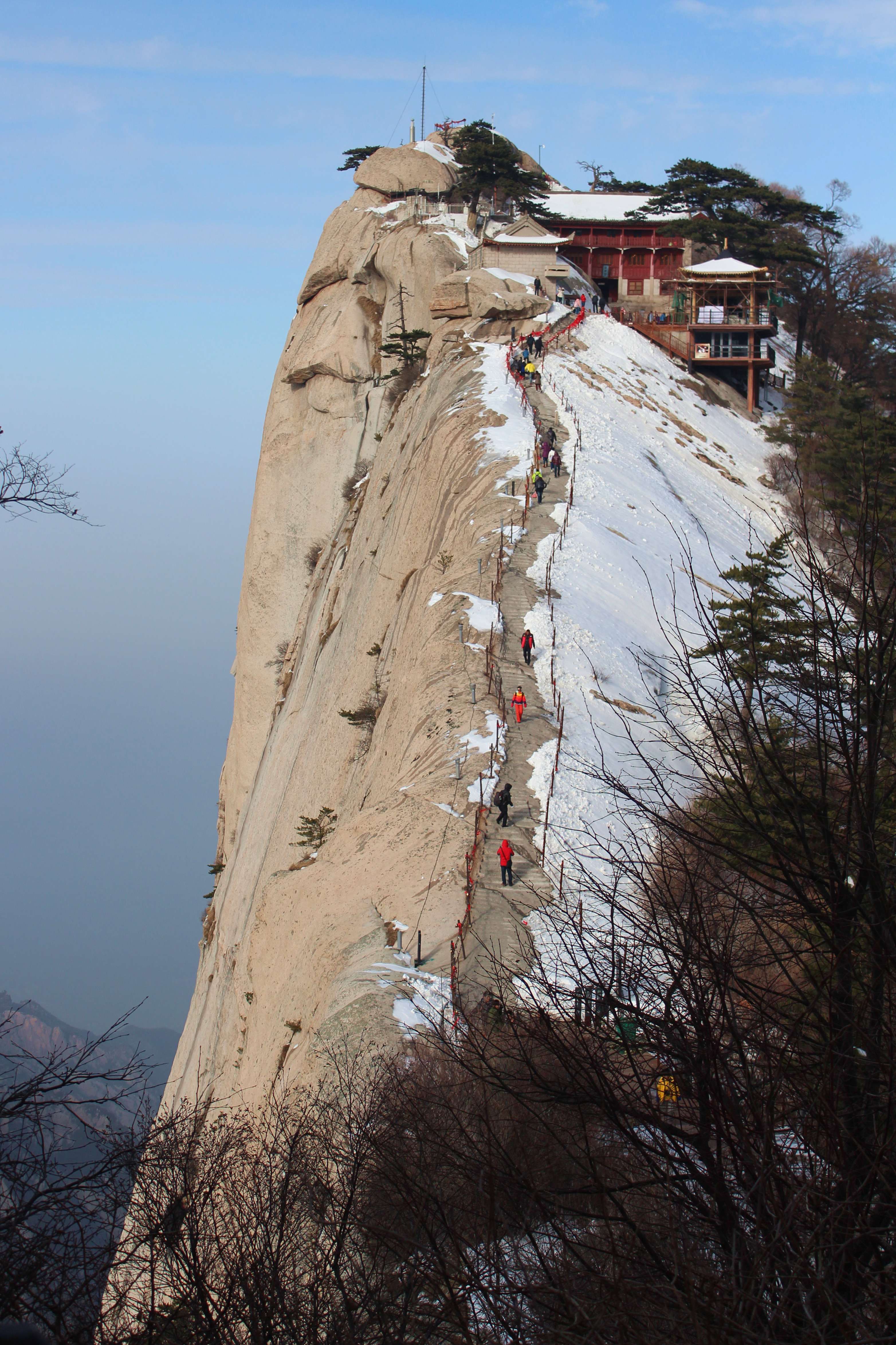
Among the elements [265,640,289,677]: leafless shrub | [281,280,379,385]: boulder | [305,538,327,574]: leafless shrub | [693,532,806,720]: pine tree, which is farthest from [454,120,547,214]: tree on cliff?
[693,532,806,720]: pine tree

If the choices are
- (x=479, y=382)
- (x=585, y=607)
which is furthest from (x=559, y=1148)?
(x=479, y=382)

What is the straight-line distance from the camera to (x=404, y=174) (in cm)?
5866

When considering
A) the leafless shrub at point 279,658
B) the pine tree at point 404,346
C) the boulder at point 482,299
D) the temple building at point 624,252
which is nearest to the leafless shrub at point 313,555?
the leafless shrub at point 279,658

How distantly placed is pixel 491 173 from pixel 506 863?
162 ft

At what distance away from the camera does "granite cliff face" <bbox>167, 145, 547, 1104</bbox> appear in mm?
16688

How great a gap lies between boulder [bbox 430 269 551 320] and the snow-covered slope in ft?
9.42

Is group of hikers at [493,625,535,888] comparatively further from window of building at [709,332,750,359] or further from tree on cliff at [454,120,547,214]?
tree on cliff at [454,120,547,214]

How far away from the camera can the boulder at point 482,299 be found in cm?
4650

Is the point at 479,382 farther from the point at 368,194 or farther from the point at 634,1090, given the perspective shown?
the point at 634,1090

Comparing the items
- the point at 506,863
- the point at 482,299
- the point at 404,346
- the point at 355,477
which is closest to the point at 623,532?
the point at 506,863

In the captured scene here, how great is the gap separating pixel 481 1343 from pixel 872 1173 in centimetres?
230

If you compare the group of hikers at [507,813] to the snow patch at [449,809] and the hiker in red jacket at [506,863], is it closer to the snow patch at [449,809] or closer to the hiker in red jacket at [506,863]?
the hiker in red jacket at [506,863]

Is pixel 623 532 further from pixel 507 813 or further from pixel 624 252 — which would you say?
pixel 624 252

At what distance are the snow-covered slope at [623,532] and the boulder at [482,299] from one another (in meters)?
2.87
